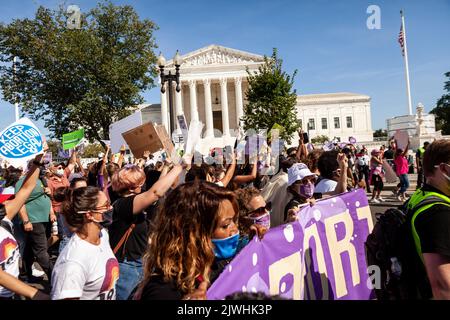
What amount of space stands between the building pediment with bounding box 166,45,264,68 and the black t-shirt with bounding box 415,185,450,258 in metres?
65.3

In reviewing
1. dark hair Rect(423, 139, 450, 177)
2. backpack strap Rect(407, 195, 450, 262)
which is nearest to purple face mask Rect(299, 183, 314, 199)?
dark hair Rect(423, 139, 450, 177)

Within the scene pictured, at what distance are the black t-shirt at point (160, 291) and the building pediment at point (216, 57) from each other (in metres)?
65.6

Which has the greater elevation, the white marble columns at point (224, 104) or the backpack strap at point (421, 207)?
the white marble columns at point (224, 104)

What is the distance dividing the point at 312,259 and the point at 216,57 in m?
66.5

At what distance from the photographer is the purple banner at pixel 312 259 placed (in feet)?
7.74

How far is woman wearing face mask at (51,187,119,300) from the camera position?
6.99ft

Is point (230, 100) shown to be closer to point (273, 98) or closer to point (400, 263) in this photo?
point (273, 98)

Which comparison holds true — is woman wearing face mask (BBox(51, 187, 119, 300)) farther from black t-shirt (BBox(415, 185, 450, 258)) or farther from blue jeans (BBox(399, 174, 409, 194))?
blue jeans (BBox(399, 174, 409, 194))

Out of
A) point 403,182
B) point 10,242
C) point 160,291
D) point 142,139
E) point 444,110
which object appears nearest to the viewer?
point 160,291

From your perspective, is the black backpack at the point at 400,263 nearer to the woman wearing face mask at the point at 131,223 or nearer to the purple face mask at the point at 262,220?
the purple face mask at the point at 262,220

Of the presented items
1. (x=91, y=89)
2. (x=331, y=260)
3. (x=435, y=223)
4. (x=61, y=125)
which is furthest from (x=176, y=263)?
(x=61, y=125)

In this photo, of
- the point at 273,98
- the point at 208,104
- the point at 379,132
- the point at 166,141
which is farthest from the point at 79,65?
the point at 379,132

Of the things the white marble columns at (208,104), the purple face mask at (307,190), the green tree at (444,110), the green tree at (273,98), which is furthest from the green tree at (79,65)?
the green tree at (444,110)

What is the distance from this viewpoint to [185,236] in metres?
1.85
